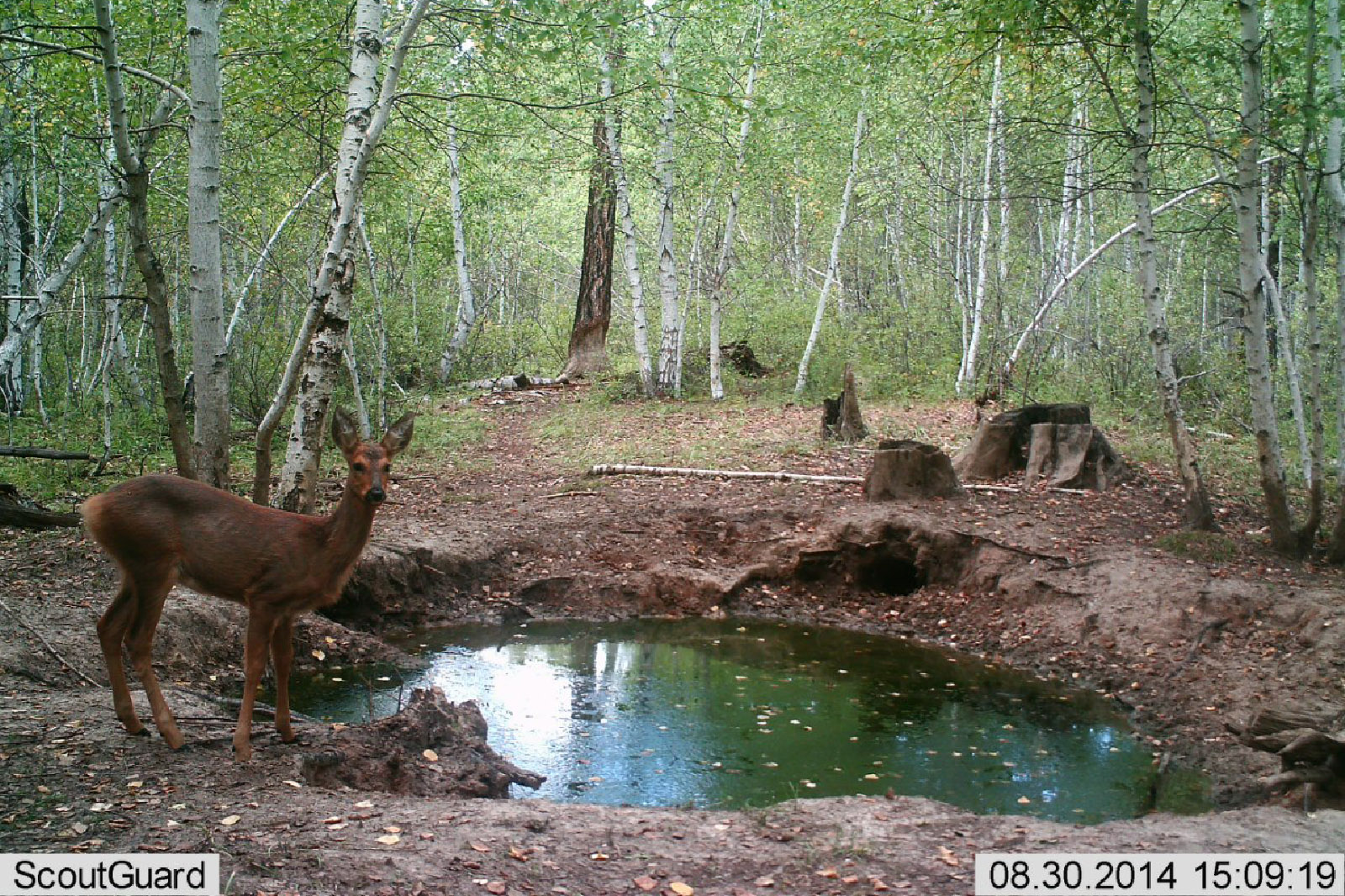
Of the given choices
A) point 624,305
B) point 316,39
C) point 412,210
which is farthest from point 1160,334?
point 624,305

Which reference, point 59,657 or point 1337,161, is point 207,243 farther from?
point 1337,161

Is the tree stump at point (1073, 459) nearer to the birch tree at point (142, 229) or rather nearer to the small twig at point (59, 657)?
the birch tree at point (142, 229)

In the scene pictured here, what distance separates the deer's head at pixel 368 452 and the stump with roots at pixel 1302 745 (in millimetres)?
5252

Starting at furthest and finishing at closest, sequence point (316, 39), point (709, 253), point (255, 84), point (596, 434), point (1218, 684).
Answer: point (709, 253), point (596, 434), point (255, 84), point (316, 39), point (1218, 684)

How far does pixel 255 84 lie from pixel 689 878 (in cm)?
1053

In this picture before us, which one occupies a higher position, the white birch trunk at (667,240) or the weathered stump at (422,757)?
the white birch trunk at (667,240)

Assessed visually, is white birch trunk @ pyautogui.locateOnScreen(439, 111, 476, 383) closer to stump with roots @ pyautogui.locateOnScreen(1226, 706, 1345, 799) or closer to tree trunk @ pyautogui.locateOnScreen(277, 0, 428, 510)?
tree trunk @ pyautogui.locateOnScreen(277, 0, 428, 510)

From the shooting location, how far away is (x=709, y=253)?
29078 mm

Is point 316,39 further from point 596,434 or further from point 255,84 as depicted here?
point 596,434

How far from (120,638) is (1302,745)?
6.52 meters

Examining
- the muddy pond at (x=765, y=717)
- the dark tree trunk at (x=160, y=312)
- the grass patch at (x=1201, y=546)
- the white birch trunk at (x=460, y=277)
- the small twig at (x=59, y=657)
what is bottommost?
the muddy pond at (x=765, y=717)

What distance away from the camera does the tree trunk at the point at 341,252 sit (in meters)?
8.68

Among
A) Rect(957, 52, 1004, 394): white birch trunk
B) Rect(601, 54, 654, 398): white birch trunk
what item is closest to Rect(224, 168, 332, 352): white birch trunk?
Rect(601, 54, 654, 398): white birch trunk

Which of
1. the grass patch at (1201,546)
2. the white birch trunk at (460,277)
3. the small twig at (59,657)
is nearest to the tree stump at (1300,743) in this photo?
the grass patch at (1201,546)
